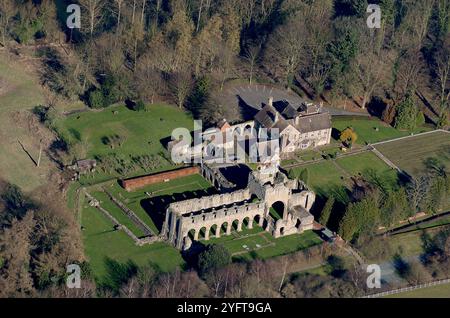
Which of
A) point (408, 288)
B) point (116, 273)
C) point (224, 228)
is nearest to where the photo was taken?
point (116, 273)

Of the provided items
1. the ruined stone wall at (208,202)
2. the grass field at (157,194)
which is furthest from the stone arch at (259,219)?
the grass field at (157,194)

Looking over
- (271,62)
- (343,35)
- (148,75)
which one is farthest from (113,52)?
(343,35)

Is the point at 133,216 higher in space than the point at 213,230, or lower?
higher

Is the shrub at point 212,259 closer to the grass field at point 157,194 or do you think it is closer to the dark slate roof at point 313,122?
the grass field at point 157,194

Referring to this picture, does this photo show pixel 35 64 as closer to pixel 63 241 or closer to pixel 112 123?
pixel 112 123

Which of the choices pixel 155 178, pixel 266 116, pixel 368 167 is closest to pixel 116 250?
pixel 155 178

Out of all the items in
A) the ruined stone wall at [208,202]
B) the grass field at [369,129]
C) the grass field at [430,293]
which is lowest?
the grass field at [430,293]

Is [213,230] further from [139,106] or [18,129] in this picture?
[18,129]
